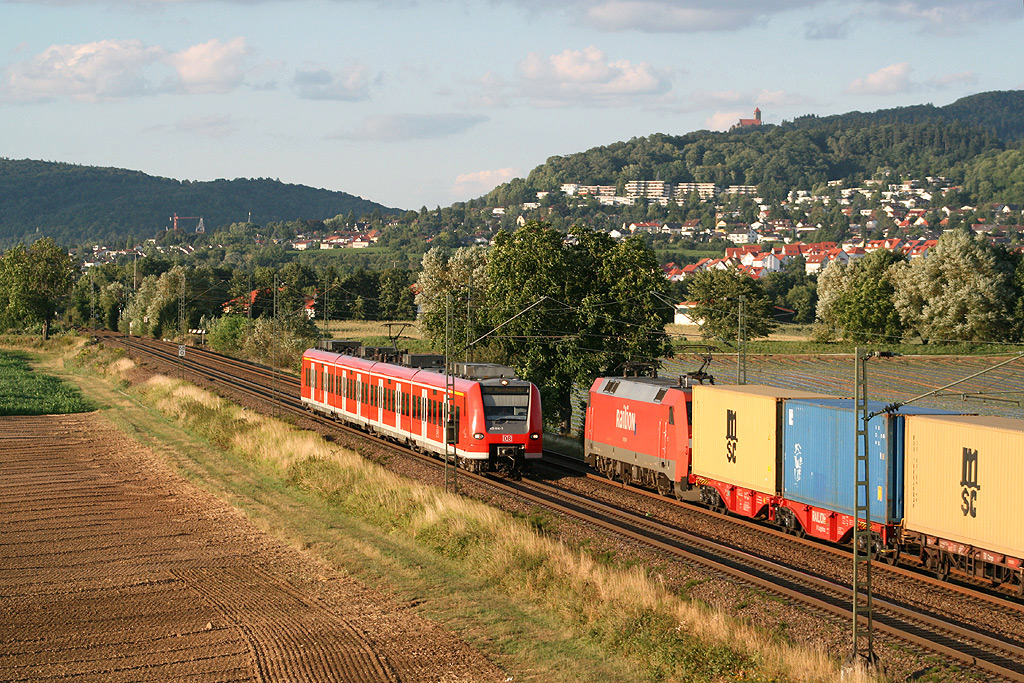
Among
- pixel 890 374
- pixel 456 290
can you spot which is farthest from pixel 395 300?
pixel 890 374

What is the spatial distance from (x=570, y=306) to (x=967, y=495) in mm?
27419

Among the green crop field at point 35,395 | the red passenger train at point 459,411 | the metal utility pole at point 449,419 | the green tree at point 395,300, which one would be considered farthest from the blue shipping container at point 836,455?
the green tree at point 395,300

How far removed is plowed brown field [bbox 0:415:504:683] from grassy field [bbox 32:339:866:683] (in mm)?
859

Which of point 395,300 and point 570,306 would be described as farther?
point 395,300

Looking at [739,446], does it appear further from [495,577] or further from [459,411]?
[459,411]

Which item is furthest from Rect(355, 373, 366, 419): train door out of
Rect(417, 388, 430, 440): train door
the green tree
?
the green tree

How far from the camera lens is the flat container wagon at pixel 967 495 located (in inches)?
733

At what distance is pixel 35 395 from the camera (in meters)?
63.6

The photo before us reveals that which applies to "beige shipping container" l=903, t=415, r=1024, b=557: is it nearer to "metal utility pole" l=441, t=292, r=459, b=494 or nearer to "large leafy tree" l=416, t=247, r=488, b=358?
"metal utility pole" l=441, t=292, r=459, b=494

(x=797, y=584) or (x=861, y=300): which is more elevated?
(x=861, y=300)

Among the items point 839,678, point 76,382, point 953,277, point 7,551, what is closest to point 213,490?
point 7,551

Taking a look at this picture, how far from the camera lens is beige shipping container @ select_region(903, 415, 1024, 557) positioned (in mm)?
18562

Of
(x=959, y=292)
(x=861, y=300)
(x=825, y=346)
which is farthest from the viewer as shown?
(x=825, y=346)

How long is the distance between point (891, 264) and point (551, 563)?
89793mm
